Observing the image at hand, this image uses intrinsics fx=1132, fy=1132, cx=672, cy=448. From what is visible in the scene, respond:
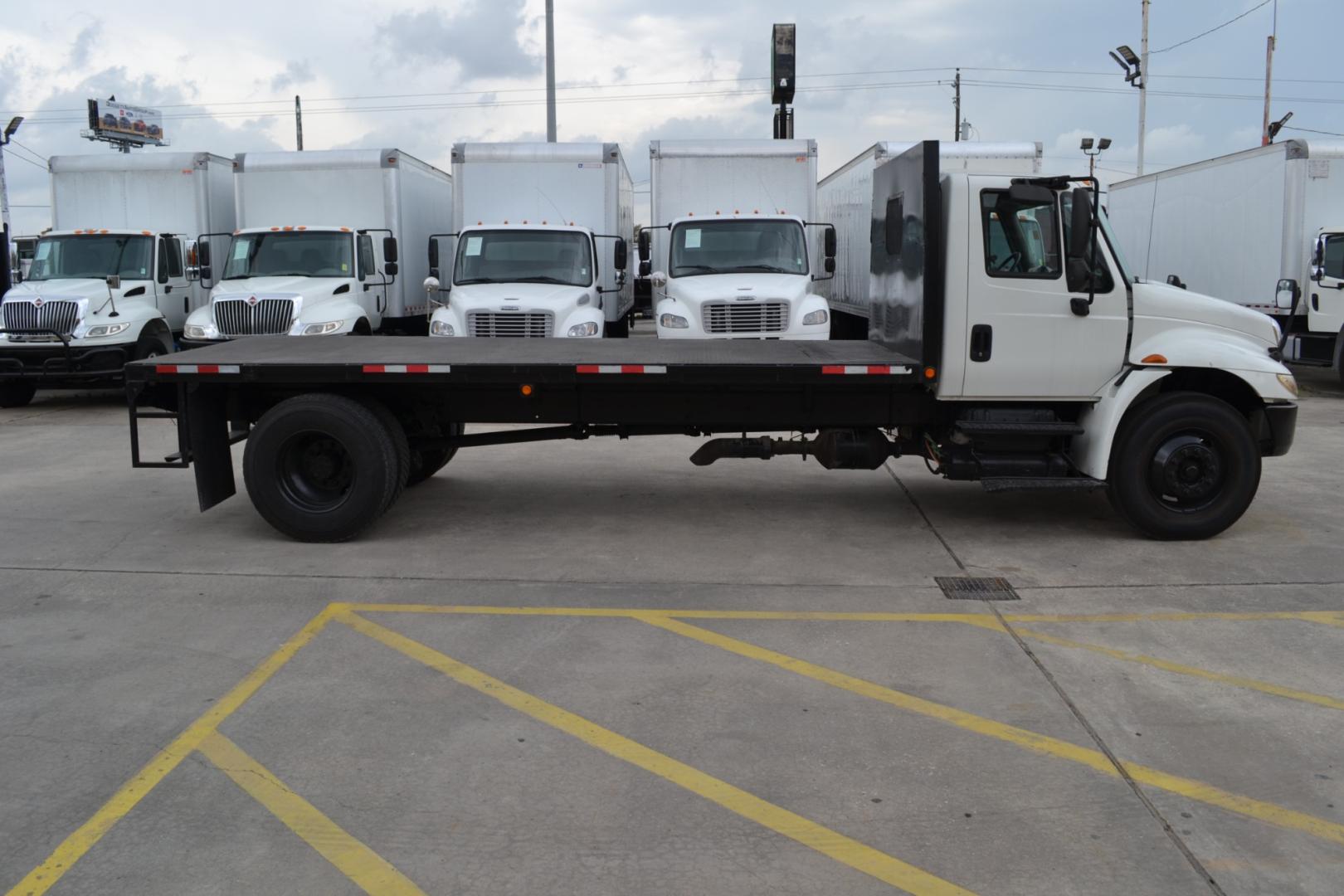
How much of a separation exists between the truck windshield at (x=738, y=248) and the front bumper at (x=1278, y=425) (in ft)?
22.3

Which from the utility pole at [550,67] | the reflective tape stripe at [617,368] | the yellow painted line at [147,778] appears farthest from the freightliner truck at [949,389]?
the utility pole at [550,67]

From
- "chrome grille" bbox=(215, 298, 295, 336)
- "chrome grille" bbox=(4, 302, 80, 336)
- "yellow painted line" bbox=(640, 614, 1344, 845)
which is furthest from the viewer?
"chrome grille" bbox=(4, 302, 80, 336)

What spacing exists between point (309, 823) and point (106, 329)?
44.3ft

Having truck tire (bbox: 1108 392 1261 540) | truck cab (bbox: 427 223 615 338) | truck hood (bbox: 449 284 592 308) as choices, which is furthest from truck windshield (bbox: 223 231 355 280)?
truck tire (bbox: 1108 392 1261 540)

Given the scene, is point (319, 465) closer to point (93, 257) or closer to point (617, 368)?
point (617, 368)

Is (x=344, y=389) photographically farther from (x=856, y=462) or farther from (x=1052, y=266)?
(x=1052, y=266)

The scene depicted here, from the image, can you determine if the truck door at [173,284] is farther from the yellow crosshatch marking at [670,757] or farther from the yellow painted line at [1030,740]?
the yellow painted line at [1030,740]

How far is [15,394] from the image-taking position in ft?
53.5

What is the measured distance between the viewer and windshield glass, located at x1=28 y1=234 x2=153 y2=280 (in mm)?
16297

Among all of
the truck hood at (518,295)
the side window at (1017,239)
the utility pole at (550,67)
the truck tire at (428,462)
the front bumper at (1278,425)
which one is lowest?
the truck tire at (428,462)

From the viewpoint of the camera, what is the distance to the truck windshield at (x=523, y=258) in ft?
45.5

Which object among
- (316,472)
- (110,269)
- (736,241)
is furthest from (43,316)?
(316,472)

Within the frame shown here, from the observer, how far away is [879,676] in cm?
542

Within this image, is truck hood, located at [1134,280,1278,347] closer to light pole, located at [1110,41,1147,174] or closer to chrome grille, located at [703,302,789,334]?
chrome grille, located at [703,302,789,334]
